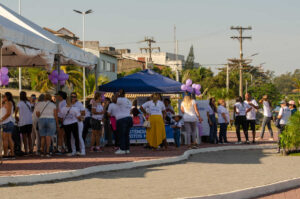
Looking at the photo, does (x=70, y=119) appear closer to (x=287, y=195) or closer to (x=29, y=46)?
(x=29, y=46)

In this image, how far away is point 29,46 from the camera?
14.3 metres

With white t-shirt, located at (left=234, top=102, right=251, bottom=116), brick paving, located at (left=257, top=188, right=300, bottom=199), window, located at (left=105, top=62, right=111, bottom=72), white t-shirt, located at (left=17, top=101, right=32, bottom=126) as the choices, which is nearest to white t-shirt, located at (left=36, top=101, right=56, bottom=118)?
white t-shirt, located at (left=17, top=101, right=32, bottom=126)

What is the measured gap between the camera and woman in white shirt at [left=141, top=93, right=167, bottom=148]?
56.9ft

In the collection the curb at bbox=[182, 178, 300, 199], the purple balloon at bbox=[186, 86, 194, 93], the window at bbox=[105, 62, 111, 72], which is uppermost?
the window at bbox=[105, 62, 111, 72]

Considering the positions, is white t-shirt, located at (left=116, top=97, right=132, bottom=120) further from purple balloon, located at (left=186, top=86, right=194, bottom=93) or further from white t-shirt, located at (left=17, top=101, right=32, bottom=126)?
purple balloon, located at (left=186, top=86, right=194, bottom=93)

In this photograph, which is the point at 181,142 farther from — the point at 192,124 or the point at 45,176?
the point at 45,176

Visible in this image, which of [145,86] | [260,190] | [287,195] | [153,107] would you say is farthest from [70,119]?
[287,195]

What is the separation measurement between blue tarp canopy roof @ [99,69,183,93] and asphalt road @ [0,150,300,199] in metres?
6.21

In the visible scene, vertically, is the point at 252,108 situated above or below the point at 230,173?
above

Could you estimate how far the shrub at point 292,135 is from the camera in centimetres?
1706

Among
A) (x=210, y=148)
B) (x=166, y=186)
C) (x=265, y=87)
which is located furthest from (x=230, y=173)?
(x=265, y=87)

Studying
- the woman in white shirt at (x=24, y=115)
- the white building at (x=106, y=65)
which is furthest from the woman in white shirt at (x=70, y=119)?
the white building at (x=106, y=65)

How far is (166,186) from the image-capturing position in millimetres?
10289

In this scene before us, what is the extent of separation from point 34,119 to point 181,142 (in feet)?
24.4
